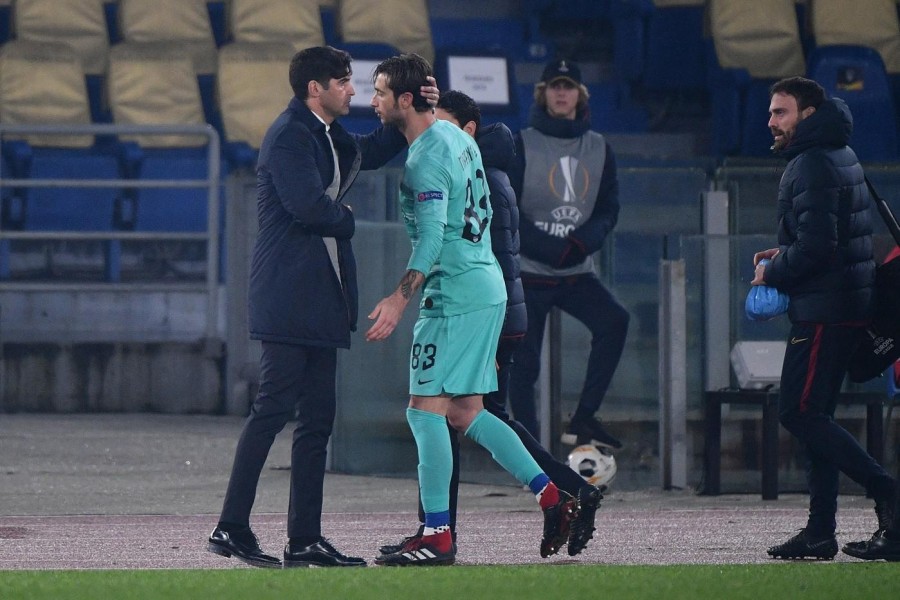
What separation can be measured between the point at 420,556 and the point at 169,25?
983cm

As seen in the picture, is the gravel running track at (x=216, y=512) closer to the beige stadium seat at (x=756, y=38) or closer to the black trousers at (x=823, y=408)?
the black trousers at (x=823, y=408)

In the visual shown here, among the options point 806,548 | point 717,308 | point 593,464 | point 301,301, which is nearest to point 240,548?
point 301,301

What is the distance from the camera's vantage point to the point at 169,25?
15.0 meters

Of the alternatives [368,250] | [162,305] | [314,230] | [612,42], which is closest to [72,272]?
[162,305]

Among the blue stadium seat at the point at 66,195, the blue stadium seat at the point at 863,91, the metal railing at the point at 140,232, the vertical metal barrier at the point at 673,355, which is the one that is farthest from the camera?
the blue stadium seat at the point at 66,195

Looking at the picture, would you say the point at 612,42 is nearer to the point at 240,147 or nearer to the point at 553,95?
the point at 240,147

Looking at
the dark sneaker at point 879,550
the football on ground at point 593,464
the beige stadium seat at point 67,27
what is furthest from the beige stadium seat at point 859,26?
the dark sneaker at point 879,550

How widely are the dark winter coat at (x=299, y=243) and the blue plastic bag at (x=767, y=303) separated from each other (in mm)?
1513

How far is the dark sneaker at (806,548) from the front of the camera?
6.42 metres

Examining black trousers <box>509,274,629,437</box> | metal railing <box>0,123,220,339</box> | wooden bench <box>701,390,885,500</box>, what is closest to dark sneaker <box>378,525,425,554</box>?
black trousers <box>509,274,629,437</box>

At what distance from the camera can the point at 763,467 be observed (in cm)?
902

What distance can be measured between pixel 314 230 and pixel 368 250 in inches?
153

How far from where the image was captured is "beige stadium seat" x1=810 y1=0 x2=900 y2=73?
14.5 metres

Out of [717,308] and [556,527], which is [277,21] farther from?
[556,527]
